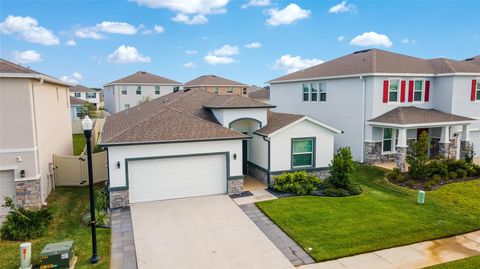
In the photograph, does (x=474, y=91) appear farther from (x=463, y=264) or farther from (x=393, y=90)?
(x=463, y=264)

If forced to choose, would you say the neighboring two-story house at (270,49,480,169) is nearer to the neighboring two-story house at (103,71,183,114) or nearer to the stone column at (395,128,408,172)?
the stone column at (395,128,408,172)

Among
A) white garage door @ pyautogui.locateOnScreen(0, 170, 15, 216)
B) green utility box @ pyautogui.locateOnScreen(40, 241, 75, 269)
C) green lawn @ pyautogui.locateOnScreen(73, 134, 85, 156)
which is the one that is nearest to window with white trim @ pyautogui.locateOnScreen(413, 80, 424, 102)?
green utility box @ pyautogui.locateOnScreen(40, 241, 75, 269)

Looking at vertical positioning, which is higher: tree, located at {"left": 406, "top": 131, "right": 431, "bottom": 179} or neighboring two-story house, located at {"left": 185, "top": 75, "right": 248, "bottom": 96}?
neighboring two-story house, located at {"left": 185, "top": 75, "right": 248, "bottom": 96}

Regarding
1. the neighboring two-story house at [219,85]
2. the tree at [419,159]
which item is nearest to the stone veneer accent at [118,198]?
the tree at [419,159]

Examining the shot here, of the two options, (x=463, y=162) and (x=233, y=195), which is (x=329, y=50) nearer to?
(x=463, y=162)

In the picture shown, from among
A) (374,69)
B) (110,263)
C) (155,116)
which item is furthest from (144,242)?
(374,69)

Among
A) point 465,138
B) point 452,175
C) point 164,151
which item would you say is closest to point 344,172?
point 452,175
